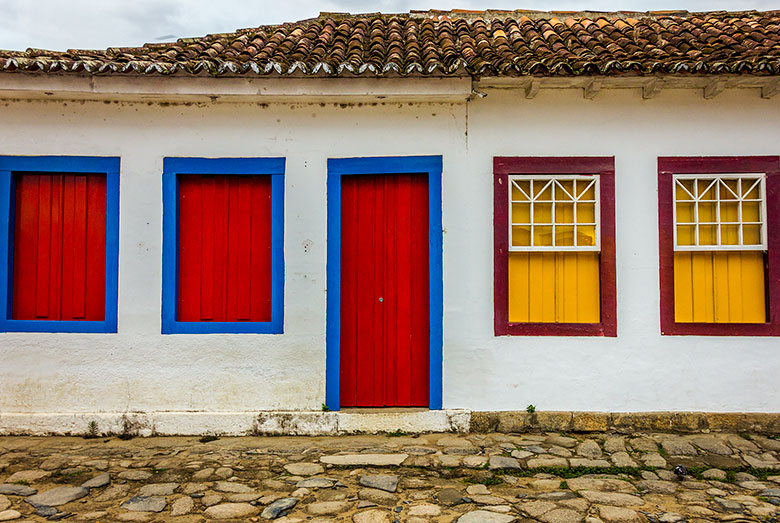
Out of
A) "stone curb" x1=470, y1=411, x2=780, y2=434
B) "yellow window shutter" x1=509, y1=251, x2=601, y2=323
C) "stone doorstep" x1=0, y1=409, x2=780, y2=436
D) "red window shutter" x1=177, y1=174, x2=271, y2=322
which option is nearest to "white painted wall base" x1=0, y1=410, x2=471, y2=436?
"stone doorstep" x1=0, y1=409, x2=780, y2=436

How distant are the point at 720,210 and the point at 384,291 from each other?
141 inches

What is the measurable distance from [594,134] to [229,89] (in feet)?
12.3

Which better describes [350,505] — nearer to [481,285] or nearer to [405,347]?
[405,347]

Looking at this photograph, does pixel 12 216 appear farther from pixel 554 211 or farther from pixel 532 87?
pixel 554 211

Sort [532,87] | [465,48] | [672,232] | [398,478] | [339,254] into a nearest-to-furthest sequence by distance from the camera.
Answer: [398,478]
[532,87]
[672,232]
[339,254]
[465,48]

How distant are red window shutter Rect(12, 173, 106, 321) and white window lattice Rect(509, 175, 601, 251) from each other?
4.38 metres

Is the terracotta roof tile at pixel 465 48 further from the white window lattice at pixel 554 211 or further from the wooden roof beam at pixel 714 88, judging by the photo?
the white window lattice at pixel 554 211

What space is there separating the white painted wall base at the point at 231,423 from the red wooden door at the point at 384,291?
256 millimetres

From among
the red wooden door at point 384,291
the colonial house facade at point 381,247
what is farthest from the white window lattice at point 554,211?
the red wooden door at point 384,291

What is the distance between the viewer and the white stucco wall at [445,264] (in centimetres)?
579

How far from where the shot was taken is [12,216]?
604cm

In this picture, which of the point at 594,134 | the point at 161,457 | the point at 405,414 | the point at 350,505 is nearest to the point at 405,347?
the point at 405,414

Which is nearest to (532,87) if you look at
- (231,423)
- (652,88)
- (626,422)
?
(652,88)

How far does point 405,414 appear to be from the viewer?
5777 millimetres
